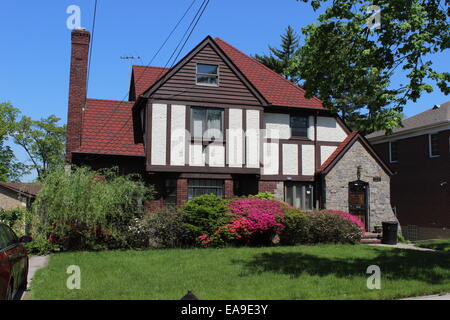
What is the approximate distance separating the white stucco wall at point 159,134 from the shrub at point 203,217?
3.15 m

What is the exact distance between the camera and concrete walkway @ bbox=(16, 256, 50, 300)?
9.07 meters

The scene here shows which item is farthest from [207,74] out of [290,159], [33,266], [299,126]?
[33,266]

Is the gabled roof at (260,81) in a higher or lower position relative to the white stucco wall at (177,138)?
higher

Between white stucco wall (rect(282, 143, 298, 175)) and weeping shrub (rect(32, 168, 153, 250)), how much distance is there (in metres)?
8.16

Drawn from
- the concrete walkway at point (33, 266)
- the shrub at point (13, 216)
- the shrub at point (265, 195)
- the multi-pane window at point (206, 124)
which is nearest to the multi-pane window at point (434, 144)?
the shrub at point (265, 195)

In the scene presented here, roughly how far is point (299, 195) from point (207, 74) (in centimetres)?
732

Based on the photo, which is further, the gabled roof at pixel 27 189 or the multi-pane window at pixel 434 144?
the multi-pane window at pixel 434 144

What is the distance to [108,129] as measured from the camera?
20.7 metres

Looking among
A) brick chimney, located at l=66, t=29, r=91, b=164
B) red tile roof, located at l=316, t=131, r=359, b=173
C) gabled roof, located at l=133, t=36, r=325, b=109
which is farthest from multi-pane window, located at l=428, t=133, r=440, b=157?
brick chimney, located at l=66, t=29, r=91, b=164

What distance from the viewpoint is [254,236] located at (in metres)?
17.4

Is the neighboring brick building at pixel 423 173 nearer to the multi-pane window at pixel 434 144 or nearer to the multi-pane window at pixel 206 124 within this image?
the multi-pane window at pixel 434 144

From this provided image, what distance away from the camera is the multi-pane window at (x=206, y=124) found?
19812 mm

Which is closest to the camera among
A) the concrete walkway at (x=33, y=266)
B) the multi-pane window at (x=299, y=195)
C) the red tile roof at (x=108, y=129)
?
the concrete walkway at (x=33, y=266)

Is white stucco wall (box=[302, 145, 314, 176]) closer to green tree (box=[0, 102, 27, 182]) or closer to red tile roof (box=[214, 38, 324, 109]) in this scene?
red tile roof (box=[214, 38, 324, 109])
